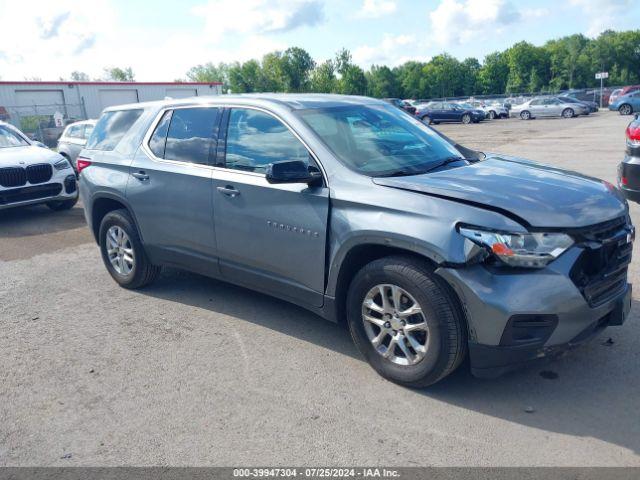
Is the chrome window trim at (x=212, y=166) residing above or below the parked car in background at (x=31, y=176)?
above

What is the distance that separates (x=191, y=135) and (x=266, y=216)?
4.06 ft

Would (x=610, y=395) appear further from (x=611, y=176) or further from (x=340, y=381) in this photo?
(x=611, y=176)

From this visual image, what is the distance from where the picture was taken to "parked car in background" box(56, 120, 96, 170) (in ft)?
45.9

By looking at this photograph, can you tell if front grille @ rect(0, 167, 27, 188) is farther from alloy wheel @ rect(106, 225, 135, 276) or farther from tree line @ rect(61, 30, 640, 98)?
tree line @ rect(61, 30, 640, 98)

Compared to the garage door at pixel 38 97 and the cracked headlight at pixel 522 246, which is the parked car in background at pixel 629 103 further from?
the cracked headlight at pixel 522 246

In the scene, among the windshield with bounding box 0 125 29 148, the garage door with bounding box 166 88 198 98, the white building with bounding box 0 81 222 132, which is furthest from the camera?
the garage door with bounding box 166 88 198 98

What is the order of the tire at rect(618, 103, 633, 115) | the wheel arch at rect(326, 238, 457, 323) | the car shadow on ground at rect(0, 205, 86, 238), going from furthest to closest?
the tire at rect(618, 103, 633, 115) → the car shadow on ground at rect(0, 205, 86, 238) → the wheel arch at rect(326, 238, 457, 323)

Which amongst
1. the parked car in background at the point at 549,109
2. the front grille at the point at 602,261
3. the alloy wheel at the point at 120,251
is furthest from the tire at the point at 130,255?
the parked car in background at the point at 549,109

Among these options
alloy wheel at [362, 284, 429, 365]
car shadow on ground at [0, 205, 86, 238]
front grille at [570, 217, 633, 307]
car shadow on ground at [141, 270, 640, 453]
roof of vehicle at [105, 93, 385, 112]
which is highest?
roof of vehicle at [105, 93, 385, 112]

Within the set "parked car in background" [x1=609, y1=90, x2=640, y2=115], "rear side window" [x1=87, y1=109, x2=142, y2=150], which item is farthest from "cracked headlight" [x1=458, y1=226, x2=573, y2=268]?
"parked car in background" [x1=609, y1=90, x2=640, y2=115]

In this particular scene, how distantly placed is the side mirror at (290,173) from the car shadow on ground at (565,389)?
1314mm

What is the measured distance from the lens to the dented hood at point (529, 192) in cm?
338

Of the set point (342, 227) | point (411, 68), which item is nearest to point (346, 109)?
point (342, 227)

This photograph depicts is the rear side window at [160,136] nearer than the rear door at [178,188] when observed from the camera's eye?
No
